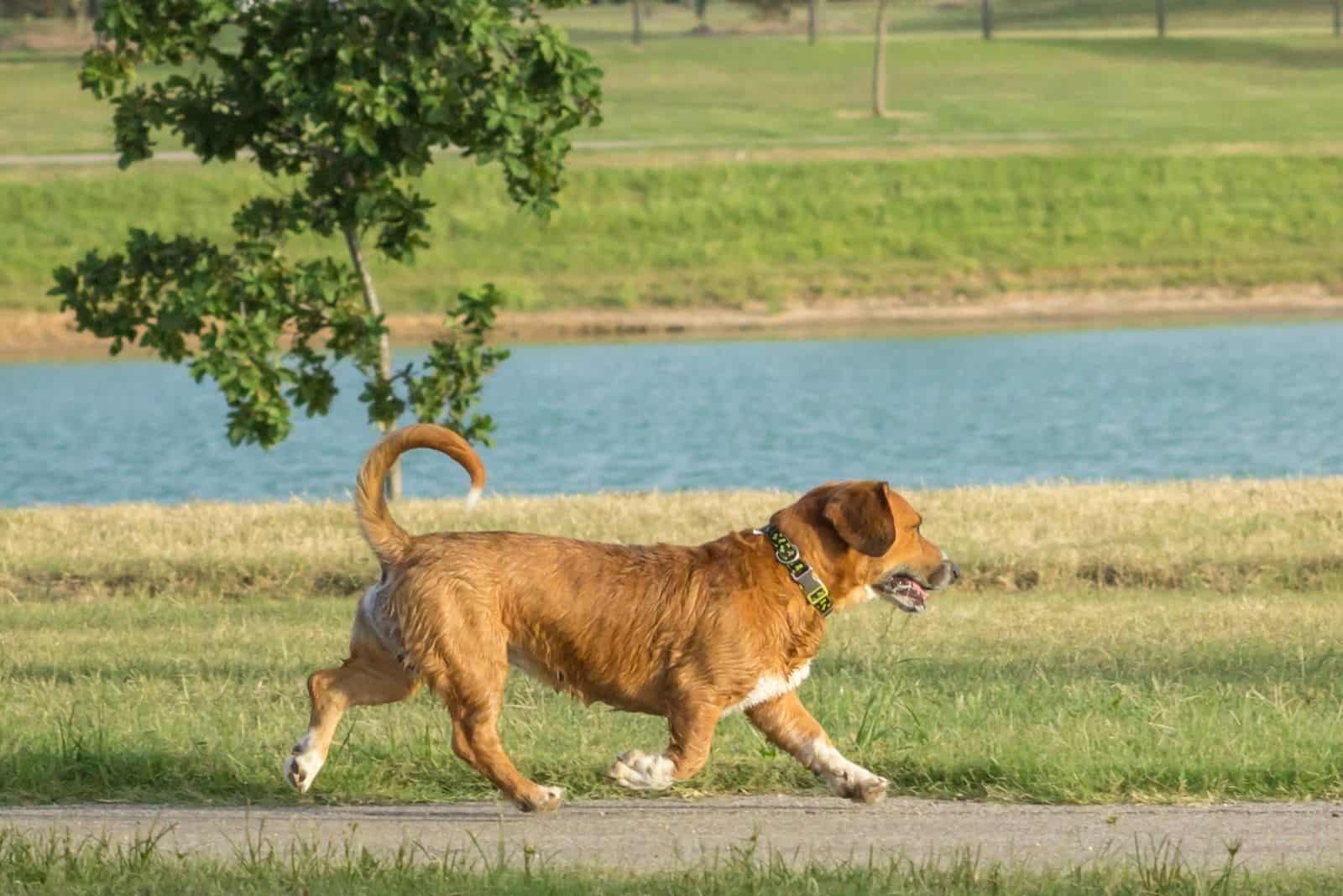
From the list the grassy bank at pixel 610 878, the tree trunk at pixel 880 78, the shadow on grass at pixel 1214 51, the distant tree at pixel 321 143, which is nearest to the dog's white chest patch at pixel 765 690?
the grassy bank at pixel 610 878

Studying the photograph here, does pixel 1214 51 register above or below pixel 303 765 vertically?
below

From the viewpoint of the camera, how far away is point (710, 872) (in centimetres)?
621

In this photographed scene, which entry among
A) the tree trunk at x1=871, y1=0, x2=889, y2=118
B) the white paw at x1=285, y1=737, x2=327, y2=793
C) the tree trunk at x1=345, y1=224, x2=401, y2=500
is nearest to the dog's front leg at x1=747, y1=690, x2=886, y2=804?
the white paw at x1=285, y1=737, x2=327, y2=793

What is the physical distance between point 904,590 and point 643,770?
132 cm

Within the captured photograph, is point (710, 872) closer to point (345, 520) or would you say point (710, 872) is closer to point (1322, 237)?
point (345, 520)

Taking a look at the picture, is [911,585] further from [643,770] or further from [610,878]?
[610,878]

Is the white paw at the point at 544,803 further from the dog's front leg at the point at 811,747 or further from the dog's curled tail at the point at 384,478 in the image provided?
the dog's curled tail at the point at 384,478

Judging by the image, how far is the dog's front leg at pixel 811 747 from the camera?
7.31m

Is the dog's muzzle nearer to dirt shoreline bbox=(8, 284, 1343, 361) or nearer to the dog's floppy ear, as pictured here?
the dog's floppy ear

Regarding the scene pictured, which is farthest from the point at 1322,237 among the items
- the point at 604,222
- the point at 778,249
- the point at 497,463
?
the point at 497,463

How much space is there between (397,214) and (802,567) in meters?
10.2

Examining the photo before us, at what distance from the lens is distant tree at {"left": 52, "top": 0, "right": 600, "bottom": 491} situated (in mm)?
16234

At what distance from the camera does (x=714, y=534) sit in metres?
15.6

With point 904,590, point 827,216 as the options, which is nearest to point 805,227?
point 827,216
